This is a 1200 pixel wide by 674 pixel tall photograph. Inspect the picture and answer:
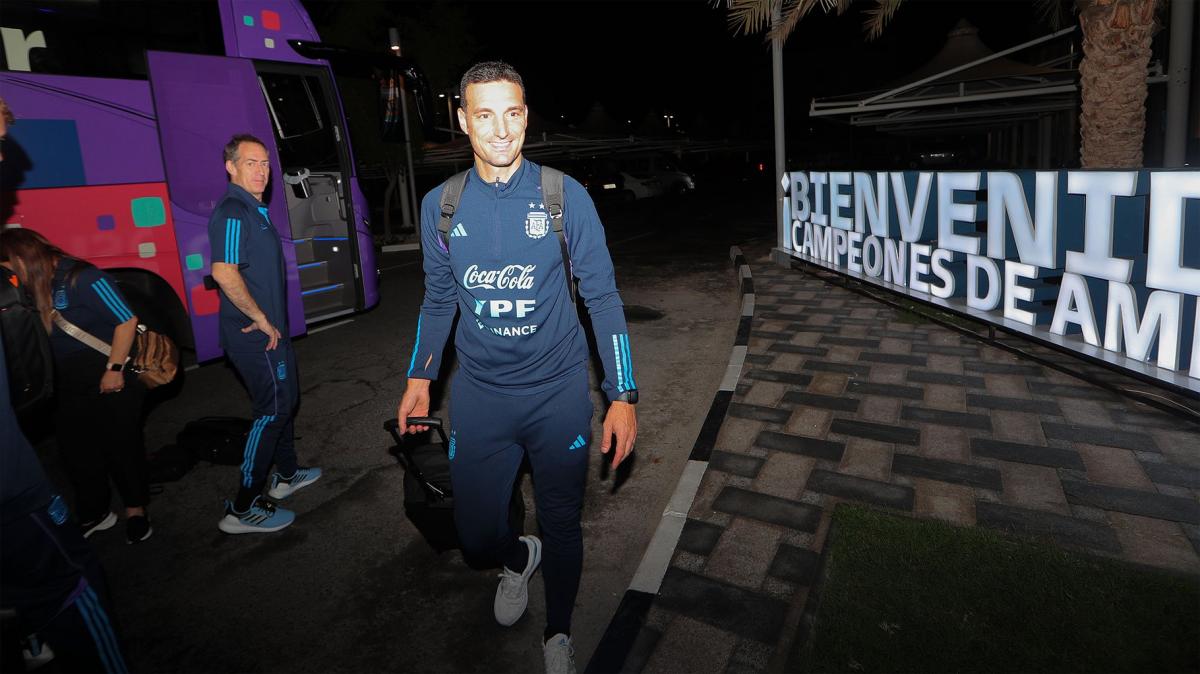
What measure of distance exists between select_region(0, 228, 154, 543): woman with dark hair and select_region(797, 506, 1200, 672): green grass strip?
12.4 feet

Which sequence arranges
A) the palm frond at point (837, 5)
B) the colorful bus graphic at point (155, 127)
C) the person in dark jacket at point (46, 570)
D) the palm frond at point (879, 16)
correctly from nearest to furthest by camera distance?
the person in dark jacket at point (46, 570)
the colorful bus graphic at point (155, 127)
the palm frond at point (879, 16)
the palm frond at point (837, 5)

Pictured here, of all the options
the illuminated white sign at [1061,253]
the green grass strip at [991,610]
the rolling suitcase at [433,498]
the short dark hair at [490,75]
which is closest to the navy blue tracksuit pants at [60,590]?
the rolling suitcase at [433,498]

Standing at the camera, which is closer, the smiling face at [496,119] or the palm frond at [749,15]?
the smiling face at [496,119]

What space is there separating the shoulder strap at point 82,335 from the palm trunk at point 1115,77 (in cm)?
811

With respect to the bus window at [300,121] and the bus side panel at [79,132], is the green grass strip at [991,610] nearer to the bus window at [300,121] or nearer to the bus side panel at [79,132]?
the bus side panel at [79,132]

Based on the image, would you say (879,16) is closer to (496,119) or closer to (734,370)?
(734,370)

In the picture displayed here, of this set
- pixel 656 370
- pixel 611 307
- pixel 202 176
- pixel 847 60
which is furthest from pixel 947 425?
pixel 847 60

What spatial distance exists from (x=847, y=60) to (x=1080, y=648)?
86.2 metres

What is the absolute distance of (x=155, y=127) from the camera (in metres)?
6.45

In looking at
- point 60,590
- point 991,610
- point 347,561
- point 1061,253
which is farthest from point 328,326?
point 991,610

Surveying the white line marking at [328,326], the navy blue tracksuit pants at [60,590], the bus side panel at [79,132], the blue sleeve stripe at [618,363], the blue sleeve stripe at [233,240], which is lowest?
the white line marking at [328,326]

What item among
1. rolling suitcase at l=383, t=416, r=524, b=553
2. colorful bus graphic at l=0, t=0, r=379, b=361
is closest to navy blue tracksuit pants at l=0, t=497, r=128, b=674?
rolling suitcase at l=383, t=416, r=524, b=553

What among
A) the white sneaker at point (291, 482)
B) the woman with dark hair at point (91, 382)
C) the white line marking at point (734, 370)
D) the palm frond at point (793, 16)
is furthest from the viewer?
the palm frond at point (793, 16)

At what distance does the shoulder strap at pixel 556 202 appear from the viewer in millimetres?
Result: 2668
